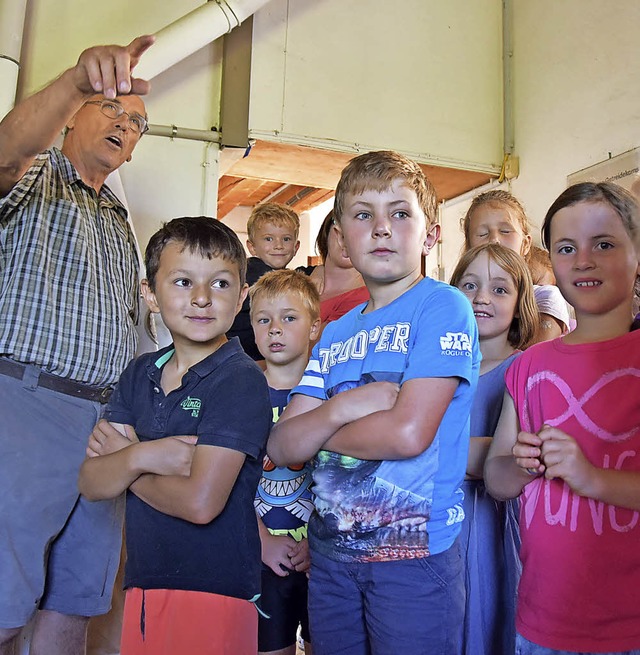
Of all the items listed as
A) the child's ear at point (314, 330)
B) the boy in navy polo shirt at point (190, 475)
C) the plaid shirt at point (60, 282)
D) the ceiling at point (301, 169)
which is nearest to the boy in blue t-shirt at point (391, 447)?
the boy in navy polo shirt at point (190, 475)

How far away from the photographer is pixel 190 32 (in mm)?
3344

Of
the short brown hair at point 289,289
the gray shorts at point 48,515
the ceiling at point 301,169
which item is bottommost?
the gray shorts at point 48,515

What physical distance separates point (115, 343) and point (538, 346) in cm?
127

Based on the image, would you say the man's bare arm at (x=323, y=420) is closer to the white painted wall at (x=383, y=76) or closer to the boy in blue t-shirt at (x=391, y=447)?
the boy in blue t-shirt at (x=391, y=447)

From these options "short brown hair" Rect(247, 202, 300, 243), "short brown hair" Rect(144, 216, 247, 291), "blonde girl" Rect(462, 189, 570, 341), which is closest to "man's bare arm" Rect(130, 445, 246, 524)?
"short brown hair" Rect(144, 216, 247, 291)

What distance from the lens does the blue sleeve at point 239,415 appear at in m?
1.30

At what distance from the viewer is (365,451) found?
1.26m

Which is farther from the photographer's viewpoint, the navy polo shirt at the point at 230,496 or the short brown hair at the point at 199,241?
the short brown hair at the point at 199,241

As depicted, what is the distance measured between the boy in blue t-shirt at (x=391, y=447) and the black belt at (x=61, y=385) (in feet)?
2.70

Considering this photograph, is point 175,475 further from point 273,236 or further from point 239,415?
point 273,236

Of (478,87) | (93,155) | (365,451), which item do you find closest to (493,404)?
(365,451)

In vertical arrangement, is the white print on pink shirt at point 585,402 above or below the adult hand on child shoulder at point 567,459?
above

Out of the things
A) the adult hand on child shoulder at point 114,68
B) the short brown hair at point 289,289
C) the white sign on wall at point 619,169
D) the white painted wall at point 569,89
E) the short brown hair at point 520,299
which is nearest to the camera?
the adult hand on child shoulder at point 114,68

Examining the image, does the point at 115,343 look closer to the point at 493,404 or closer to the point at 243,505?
the point at 243,505
